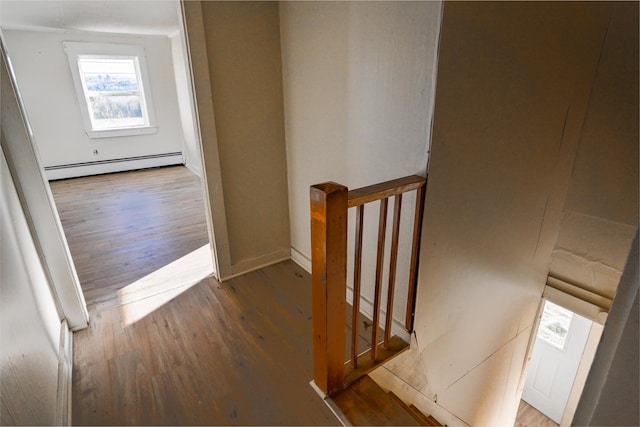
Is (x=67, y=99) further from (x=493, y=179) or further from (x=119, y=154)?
(x=493, y=179)

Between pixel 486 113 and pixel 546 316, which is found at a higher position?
pixel 486 113

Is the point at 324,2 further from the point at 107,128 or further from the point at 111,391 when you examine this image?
the point at 107,128

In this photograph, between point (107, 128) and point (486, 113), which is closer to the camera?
point (486, 113)

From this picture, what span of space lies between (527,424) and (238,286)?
3.64 metres

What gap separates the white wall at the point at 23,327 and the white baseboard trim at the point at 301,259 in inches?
65.5

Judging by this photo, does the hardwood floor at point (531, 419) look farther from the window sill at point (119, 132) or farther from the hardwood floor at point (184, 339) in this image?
the window sill at point (119, 132)

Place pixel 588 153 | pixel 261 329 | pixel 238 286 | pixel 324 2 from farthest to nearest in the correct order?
pixel 238 286
pixel 261 329
pixel 324 2
pixel 588 153

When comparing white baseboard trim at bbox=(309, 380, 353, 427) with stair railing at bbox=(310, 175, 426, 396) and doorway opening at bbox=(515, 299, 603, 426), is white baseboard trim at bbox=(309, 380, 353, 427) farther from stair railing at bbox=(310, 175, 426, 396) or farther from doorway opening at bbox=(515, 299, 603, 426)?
doorway opening at bbox=(515, 299, 603, 426)

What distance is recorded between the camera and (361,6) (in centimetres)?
179

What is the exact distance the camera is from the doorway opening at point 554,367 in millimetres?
3420

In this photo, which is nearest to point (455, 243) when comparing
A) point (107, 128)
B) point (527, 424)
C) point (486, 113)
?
point (486, 113)

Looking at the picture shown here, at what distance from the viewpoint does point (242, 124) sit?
248cm

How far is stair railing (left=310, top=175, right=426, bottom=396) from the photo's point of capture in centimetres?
128

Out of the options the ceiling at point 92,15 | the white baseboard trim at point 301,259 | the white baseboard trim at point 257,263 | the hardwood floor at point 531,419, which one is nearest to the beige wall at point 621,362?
the white baseboard trim at point 301,259
